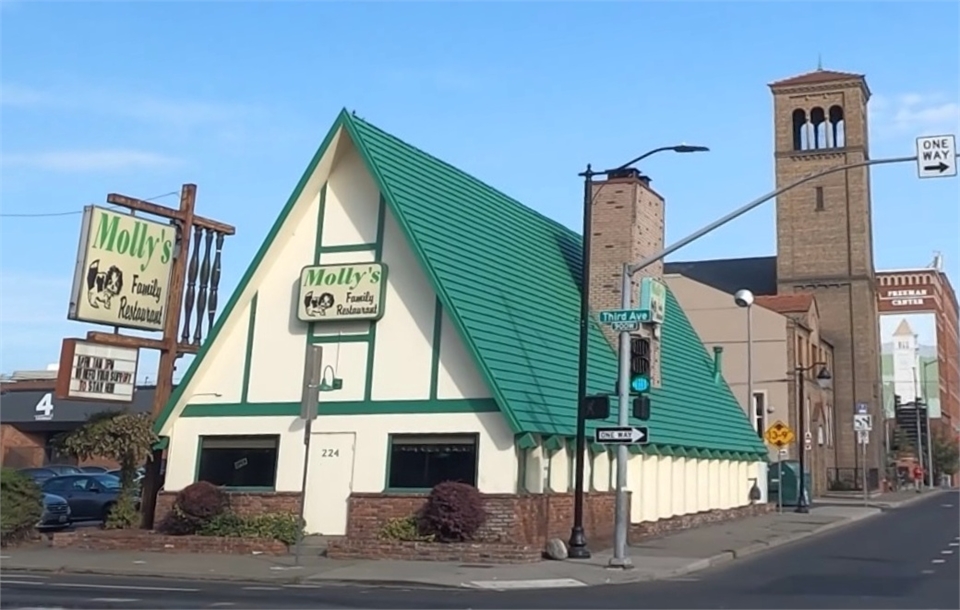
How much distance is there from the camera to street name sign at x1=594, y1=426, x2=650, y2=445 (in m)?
19.2

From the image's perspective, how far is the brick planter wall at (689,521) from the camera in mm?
24812

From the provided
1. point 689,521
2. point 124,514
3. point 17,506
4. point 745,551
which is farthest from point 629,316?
point 17,506

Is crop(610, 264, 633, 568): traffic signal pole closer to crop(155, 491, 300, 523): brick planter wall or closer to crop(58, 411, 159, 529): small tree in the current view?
crop(155, 491, 300, 523): brick planter wall

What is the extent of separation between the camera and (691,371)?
33.1 meters

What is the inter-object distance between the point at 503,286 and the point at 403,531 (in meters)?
6.26

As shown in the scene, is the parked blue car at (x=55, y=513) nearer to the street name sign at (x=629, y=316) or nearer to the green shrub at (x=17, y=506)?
the green shrub at (x=17, y=506)

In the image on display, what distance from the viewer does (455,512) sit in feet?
66.3

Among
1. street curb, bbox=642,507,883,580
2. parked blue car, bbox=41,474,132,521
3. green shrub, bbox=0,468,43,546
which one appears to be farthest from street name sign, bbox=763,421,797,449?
green shrub, bbox=0,468,43,546

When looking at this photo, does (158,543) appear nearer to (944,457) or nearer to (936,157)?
(936,157)

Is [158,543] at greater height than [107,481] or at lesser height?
lesser

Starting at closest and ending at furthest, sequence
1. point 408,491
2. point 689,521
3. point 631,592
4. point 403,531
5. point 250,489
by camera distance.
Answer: point 631,592
point 403,531
point 408,491
point 250,489
point 689,521

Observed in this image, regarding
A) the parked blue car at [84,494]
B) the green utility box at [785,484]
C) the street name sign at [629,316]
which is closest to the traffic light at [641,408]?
the street name sign at [629,316]

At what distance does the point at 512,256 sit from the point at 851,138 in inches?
2114

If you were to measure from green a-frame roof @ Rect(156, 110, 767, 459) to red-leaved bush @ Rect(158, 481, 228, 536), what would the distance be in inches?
90.3
